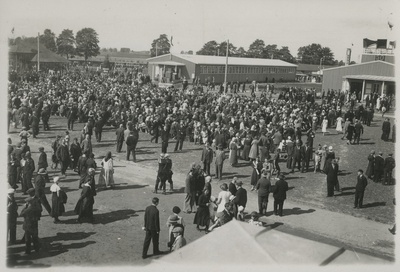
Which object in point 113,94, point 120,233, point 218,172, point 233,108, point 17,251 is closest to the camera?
point 17,251

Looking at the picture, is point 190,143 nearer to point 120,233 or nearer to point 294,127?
point 294,127

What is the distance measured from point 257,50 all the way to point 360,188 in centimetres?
9080

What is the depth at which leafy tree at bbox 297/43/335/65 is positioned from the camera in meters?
114

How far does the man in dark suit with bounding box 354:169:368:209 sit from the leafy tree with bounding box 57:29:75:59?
8241 centimetres

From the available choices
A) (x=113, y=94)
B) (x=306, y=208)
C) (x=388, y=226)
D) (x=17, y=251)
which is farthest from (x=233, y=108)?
(x=17, y=251)

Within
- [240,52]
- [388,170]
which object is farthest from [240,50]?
[388,170]

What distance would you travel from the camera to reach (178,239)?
973 cm

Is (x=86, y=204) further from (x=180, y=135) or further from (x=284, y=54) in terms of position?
(x=284, y=54)

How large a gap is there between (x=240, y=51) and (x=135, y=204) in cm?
9602

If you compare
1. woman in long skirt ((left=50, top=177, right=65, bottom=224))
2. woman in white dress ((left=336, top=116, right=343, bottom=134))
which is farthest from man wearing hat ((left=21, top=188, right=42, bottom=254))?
woman in white dress ((left=336, top=116, right=343, bottom=134))

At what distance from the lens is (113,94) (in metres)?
33.0

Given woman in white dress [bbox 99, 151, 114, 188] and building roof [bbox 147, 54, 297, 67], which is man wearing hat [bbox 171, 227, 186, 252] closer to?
woman in white dress [bbox 99, 151, 114, 188]

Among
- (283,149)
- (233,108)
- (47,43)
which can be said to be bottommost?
(283,149)

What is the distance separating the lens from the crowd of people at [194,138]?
12617mm
